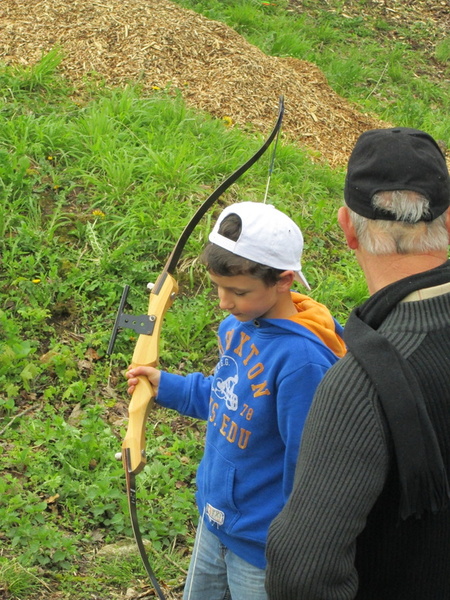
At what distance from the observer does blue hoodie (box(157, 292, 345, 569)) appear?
2.22 m

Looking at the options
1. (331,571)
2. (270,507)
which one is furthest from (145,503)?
(331,571)

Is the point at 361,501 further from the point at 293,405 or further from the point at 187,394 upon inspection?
the point at 187,394

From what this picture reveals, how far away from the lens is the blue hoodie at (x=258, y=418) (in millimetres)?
2223

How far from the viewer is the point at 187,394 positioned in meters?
2.69

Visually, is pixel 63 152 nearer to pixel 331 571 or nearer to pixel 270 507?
pixel 270 507

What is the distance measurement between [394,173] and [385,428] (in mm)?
540

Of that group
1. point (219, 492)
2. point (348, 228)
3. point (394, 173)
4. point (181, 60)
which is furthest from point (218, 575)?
point (181, 60)

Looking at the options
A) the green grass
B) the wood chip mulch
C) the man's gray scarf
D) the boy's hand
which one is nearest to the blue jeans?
the boy's hand

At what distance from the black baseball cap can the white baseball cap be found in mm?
555

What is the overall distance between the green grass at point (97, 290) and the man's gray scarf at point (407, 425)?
2.26 meters

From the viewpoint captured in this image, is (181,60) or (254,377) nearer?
(254,377)

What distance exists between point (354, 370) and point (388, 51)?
31.1ft

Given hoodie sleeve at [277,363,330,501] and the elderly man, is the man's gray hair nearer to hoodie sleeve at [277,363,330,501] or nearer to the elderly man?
the elderly man

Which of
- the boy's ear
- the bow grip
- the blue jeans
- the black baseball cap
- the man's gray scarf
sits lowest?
the blue jeans
